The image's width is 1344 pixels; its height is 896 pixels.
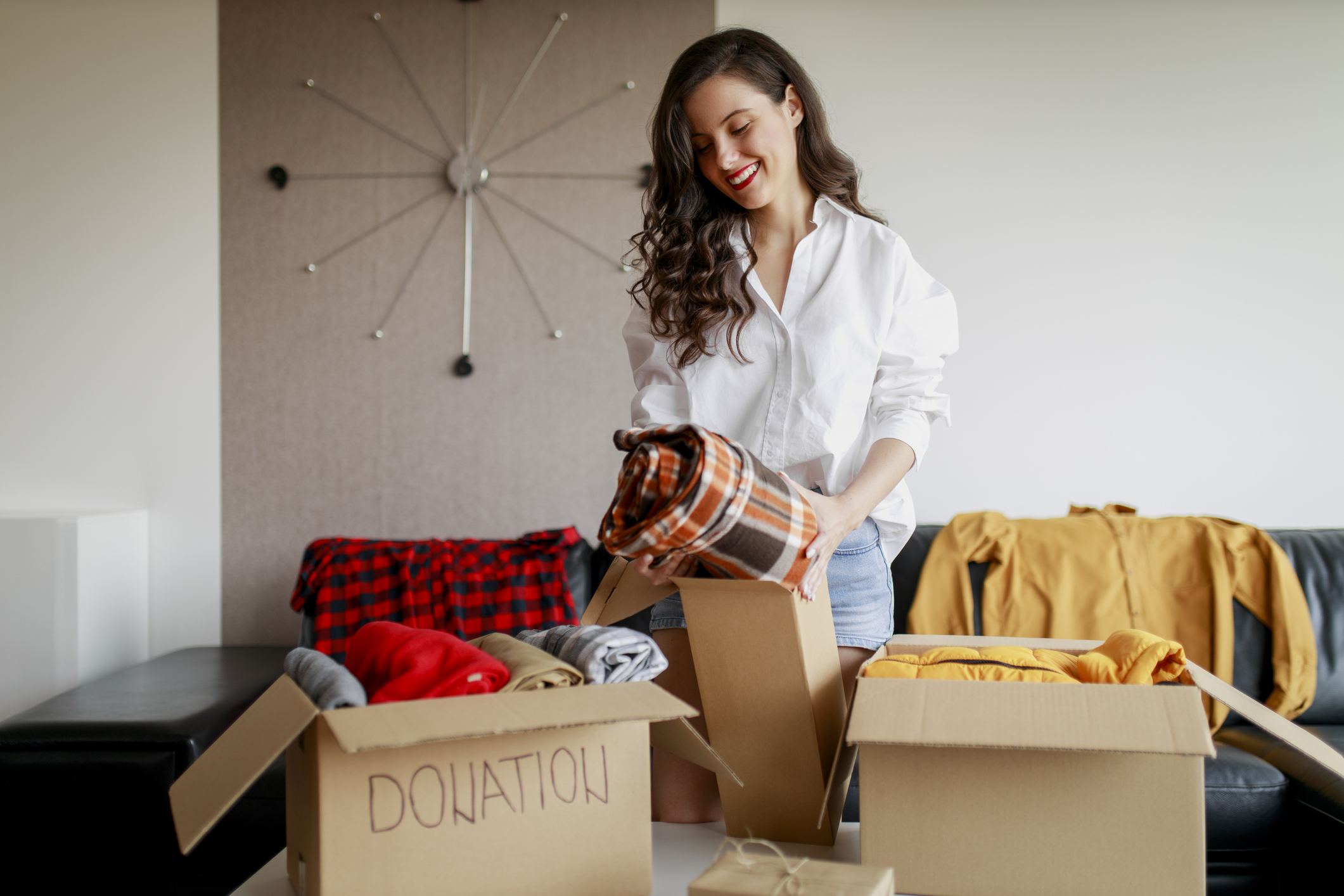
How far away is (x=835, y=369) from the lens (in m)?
1.13

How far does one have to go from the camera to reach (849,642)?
113cm

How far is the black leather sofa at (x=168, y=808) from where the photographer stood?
5.66 ft

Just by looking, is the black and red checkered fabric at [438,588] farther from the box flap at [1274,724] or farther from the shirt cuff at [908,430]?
the box flap at [1274,724]

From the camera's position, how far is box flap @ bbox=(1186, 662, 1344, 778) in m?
0.78

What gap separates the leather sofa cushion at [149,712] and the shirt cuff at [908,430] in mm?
1509

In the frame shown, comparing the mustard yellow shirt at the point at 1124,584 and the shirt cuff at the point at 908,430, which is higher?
the shirt cuff at the point at 908,430

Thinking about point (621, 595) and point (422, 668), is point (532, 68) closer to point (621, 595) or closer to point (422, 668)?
point (621, 595)

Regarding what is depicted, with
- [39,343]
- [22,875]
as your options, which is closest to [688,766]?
[22,875]

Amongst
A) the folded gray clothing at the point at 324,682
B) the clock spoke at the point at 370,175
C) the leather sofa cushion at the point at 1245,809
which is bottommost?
the leather sofa cushion at the point at 1245,809

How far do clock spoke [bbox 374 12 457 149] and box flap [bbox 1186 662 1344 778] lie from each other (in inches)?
96.3

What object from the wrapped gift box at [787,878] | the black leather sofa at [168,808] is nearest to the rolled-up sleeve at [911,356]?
the wrapped gift box at [787,878]

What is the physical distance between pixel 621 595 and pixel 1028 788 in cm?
47

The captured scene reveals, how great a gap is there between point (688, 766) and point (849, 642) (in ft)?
0.82

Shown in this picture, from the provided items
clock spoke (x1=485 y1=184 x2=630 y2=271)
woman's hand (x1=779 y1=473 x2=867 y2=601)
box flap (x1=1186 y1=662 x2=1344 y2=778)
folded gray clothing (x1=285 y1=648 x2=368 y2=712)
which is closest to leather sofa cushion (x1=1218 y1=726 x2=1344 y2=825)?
box flap (x1=1186 y1=662 x2=1344 y2=778)
